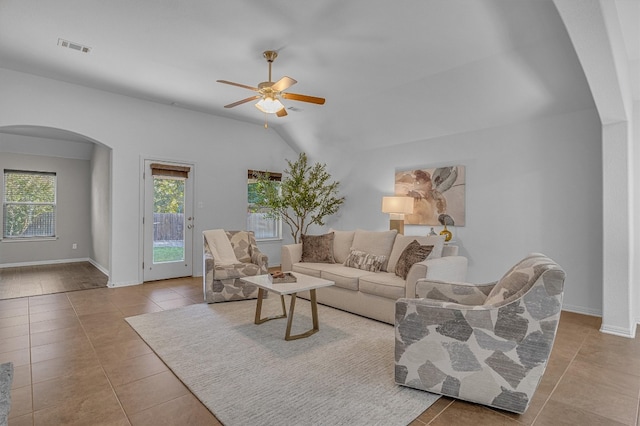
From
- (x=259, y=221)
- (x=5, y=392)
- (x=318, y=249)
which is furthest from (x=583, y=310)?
(x=259, y=221)

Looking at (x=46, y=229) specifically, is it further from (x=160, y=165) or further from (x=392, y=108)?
(x=392, y=108)

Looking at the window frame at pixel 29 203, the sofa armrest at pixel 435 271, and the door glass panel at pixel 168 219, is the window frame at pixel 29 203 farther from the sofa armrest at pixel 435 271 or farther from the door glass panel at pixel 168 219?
the sofa armrest at pixel 435 271

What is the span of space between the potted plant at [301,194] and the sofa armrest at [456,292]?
4.15 m

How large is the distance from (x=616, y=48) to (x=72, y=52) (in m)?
5.53

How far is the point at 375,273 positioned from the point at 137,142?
447cm

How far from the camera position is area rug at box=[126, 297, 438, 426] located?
2035 millimetres

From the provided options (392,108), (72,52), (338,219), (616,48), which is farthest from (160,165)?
(616,48)

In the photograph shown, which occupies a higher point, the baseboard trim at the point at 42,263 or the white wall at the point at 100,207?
the white wall at the point at 100,207

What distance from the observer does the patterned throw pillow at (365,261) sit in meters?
4.20

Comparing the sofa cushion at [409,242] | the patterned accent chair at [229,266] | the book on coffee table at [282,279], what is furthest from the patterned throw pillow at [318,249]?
the book on coffee table at [282,279]

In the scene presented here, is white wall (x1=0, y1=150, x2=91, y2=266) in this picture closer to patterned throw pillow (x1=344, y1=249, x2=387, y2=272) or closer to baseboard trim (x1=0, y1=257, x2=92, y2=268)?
baseboard trim (x1=0, y1=257, x2=92, y2=268)

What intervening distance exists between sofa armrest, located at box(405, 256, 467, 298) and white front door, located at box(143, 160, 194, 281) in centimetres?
435

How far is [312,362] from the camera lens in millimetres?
2689

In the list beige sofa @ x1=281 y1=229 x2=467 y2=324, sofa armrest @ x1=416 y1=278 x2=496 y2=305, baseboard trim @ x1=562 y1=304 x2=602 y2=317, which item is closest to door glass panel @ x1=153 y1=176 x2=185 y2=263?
beige sofa @ x1=281 y1=229 x2=467 y2=324
